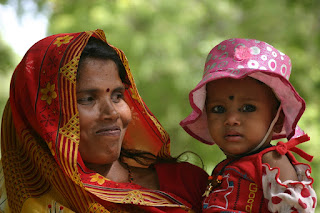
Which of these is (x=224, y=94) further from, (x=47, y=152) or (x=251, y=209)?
(x=47, y=152)

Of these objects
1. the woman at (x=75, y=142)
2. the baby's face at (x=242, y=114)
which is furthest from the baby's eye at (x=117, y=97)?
the baby's face at (x=242, y=114)

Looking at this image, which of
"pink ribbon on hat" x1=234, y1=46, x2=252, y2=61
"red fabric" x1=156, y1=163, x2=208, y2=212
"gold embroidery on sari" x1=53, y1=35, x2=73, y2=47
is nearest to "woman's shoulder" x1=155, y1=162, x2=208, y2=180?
"red fabric" x1=156, y1=163, x2=208, y2=212

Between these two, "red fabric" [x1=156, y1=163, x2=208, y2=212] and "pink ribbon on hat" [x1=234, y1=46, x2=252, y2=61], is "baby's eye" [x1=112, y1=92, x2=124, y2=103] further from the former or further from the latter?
"pink ribbon on hat" [x1=234, y1=46, x2=252, y2=61]

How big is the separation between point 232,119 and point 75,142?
2.12ft

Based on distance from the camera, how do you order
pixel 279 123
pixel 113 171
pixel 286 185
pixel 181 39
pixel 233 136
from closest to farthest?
pixel 286 185 → pixel 233 136 → pixel 279 123 → pixel 113 171 → pixel 181 39

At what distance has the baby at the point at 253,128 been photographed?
201cm

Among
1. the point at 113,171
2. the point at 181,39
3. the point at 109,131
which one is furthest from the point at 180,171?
the point at 181,39

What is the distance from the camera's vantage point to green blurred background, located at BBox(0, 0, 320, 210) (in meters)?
4.91

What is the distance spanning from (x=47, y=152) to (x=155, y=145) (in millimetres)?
582

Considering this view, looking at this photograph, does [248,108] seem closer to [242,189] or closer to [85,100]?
[242,189]

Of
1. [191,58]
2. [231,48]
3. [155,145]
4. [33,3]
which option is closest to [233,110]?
[231,48]

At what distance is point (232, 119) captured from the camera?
2.15 metres

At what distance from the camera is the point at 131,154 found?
2576 mm

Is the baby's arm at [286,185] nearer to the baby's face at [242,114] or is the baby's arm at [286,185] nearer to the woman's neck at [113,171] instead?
the baby's face at [242,114]
